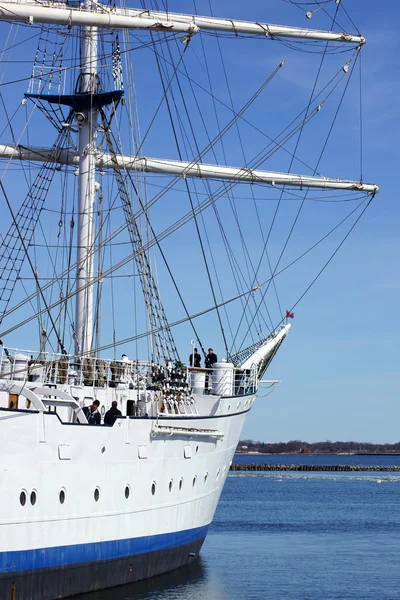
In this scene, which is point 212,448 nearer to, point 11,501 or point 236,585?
point 236,585

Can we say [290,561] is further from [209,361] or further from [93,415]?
[93,415]

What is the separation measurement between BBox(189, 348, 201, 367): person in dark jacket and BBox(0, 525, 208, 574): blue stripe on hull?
16.9 ft

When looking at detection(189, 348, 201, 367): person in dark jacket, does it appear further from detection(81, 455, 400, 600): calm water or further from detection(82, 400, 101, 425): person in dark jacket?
detection(82, 400, 101, 425): person in dark jacket

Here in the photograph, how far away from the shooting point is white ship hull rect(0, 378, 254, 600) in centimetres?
1830

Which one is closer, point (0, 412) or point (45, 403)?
point (0, 412)

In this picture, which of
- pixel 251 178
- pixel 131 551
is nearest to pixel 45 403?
pixel 131 551

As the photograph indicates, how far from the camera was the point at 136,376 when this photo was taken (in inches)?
991

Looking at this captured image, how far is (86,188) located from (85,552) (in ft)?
41.2

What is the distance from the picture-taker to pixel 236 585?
82.7 feet

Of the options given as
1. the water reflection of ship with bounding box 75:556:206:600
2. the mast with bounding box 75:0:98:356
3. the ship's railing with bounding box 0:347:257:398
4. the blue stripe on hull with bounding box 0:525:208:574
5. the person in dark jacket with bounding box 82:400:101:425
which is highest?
the mast with bounding box 75:0:98:356

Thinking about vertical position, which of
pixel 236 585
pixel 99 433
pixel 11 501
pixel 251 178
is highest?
pixel 251 178

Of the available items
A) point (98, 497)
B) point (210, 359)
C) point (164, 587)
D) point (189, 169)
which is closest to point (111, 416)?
point (98, 497)

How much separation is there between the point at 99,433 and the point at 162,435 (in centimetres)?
309

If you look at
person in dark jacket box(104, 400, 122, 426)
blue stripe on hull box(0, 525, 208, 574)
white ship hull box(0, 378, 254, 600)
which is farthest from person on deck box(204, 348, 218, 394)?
person in dark jacket box(104, 400, 122, 426)
